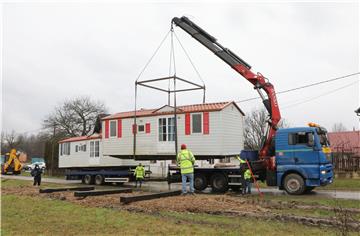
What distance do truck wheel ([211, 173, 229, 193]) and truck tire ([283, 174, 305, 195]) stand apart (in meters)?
2.64

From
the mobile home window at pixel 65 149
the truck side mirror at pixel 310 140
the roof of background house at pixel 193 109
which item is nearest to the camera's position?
the truck side mirror at pixel 310 140

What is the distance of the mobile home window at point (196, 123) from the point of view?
16625mm

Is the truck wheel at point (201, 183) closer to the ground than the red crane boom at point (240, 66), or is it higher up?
closer to the ground

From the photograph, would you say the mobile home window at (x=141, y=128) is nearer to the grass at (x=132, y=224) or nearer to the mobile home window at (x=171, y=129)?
the mobile home window at (x=171, y=129)

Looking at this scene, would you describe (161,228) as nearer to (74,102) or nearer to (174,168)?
(174,168)

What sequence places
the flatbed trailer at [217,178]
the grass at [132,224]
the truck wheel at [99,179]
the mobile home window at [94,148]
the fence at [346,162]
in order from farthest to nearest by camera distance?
the fence at [346,162] < the mobile home window at [94,148] < the truck wheel at [99,179] < the flatbed trailer at [217,178] < the grass at [132,224]

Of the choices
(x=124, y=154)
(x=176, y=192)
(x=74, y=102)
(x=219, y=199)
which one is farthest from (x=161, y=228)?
(x=74, y=102)

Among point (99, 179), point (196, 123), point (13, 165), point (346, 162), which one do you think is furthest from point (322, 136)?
point (13, 165)

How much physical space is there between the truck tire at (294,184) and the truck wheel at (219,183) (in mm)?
2636

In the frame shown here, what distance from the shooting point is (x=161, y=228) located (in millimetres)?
6949

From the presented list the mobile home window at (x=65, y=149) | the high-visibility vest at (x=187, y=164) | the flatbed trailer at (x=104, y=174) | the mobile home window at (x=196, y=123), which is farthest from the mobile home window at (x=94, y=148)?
the high-visibility vest at (x=187, y=164)

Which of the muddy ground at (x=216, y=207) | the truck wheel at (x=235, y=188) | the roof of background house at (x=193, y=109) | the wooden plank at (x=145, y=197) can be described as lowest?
the truck wheel at (x=235, y=188)

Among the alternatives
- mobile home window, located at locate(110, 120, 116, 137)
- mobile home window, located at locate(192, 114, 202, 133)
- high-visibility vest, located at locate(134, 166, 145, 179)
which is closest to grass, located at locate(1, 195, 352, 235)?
mobile home window, located at locate(192, 114, 202, 133)

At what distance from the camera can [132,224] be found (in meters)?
7.34
